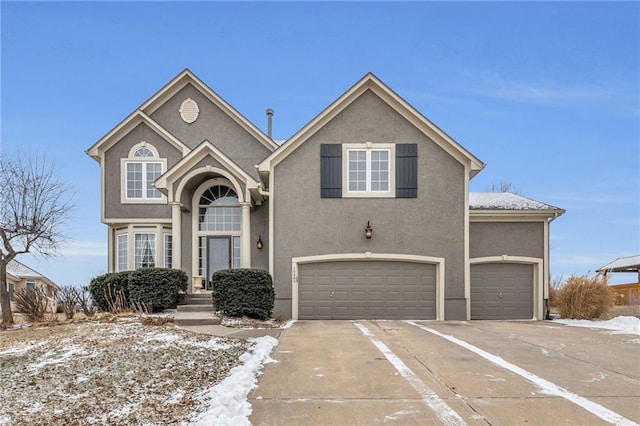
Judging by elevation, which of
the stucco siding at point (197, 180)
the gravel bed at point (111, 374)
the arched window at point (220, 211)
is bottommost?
the gravel bed at point (111, 374)

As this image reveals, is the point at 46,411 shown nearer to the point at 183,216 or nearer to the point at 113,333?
the point at 113,333

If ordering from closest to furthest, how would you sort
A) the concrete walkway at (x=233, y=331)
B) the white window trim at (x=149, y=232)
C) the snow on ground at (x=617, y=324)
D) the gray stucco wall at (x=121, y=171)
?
the concrete walkway at (x=233, y=331) < the snow on ground at (x=617, y=324) < the white window trim at (x=149, y=232) < the gray stucco wall at (x=121, y=171)

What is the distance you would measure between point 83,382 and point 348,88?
11507mm

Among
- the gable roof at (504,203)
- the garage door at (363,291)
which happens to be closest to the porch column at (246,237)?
the garage door at (363,291)

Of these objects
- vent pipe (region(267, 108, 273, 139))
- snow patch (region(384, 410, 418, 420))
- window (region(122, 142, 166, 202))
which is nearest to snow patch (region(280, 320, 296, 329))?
window (region(122, 142, 166, 202))

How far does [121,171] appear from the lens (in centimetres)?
1744

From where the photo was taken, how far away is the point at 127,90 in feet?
62.0

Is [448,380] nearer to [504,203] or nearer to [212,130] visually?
[504,203]

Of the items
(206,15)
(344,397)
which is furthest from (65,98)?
(344,397)

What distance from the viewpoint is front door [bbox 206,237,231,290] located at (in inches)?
659

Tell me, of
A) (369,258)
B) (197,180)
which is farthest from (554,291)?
(197,180)

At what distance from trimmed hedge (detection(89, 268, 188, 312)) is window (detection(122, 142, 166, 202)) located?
354cm

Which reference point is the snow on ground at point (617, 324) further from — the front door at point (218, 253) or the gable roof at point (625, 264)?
the gable roof at point (625, 264)

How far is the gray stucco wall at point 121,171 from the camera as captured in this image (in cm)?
1722
